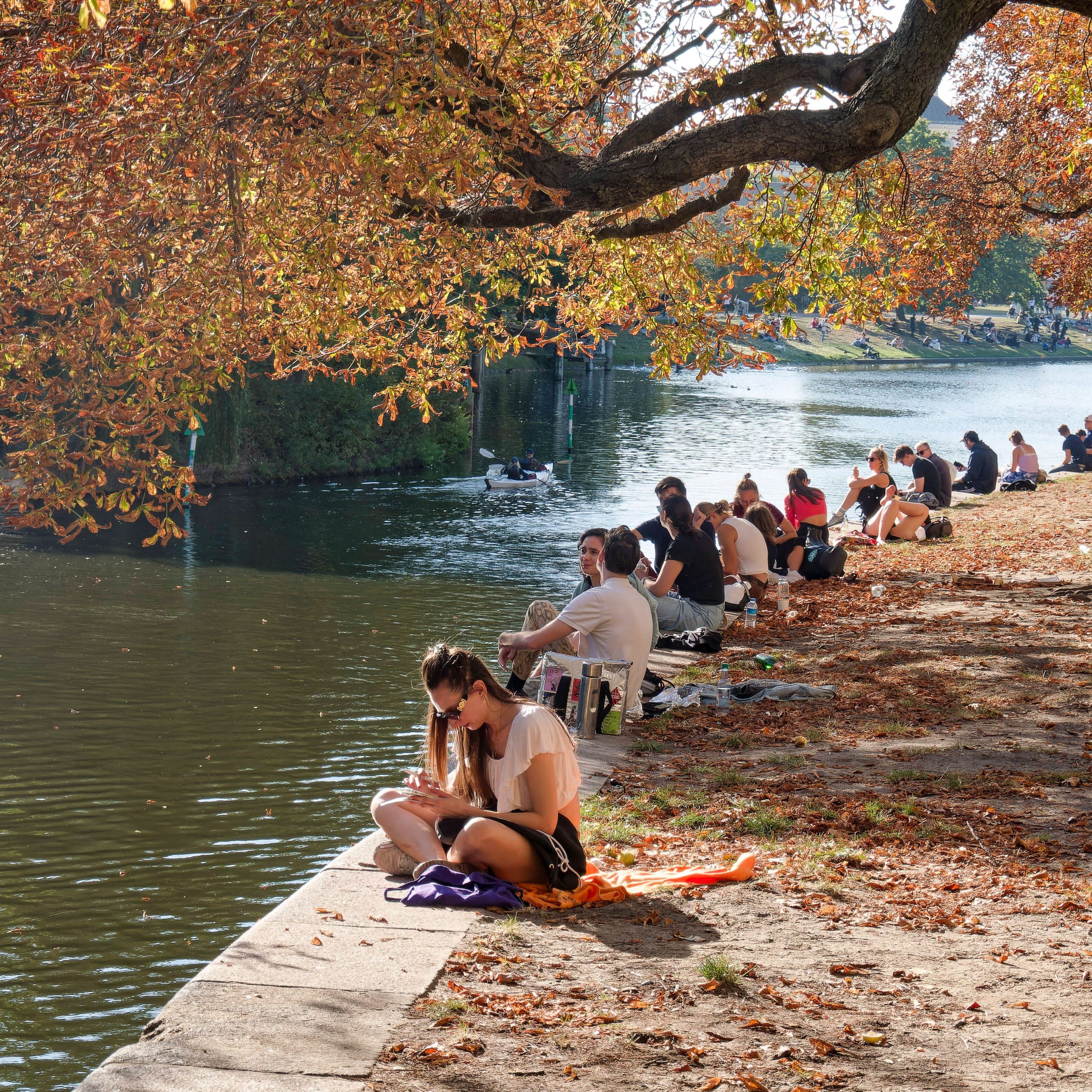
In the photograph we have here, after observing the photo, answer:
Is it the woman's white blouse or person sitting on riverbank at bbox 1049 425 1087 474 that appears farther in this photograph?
person sitting on riverbank at bbox 1049 425 1087 474

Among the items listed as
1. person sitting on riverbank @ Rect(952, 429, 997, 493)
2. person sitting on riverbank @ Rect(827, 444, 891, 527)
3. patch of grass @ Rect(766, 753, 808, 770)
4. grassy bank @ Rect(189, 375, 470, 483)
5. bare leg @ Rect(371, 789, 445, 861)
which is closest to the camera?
bare leg @ Rect(371, 789, 445, 861)

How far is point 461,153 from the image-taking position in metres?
7.67

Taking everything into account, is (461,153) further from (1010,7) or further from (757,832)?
(1010,7)

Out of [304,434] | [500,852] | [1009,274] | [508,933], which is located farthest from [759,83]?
[1009,274]

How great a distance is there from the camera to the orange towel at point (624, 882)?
5957mm

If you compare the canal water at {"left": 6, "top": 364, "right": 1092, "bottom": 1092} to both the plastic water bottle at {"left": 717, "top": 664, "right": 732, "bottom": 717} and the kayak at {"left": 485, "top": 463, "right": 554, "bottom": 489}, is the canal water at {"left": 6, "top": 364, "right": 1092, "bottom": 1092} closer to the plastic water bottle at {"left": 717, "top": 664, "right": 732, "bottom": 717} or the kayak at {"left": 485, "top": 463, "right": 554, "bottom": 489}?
the kayak at {"left": 485, "top": 463, "right": 554, "bottom": 489}

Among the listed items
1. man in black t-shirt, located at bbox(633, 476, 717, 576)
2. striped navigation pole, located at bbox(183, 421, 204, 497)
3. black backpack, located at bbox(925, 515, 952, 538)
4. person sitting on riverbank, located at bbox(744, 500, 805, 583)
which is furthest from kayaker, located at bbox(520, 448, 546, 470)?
man in black t-shirt, located at bbox(633, 476, 717, 576)

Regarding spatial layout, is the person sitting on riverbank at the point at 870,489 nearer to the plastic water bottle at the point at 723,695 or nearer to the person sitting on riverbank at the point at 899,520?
the person sitting on riverbank at the point at 899,520

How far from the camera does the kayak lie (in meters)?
32.9

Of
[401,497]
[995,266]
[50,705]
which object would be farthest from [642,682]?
[995,266]

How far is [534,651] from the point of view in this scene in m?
10.1

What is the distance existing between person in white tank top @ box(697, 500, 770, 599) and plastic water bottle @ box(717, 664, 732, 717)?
3.99 m

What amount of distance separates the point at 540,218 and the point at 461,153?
2313 millimetres

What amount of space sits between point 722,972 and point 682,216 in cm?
773
